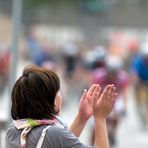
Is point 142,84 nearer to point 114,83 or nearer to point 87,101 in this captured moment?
point 114,83

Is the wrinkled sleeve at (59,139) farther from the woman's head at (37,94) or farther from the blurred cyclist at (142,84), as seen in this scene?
the blurred cyclist at (142,84)

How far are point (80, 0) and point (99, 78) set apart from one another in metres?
55.9

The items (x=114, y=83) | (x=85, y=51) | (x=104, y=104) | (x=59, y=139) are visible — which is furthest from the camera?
(x=85, y=51)

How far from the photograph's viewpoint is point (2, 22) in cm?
4834

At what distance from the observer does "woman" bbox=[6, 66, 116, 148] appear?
457 centimetres

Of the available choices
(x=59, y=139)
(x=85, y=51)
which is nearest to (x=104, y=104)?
(x=59, y=139)

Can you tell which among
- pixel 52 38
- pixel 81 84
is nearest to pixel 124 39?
pixel 52 38

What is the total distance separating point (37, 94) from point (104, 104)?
377 mm

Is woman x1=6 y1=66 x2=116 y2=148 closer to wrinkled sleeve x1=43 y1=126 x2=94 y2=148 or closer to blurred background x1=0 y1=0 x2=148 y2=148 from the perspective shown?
wrinkled sleeve x1=43 y1=126 x2=94 y2=148

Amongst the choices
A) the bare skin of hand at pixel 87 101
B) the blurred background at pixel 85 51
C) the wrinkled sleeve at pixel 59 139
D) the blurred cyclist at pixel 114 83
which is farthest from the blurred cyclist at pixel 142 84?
the wrinkled sleeve at pixel 59 139

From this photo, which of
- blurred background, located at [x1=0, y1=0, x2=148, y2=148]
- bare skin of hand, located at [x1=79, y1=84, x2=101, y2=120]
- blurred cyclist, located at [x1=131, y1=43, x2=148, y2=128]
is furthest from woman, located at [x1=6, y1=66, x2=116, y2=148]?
blurred cyclist, located at [x1=131, y1=43, x2=148, y2=128]

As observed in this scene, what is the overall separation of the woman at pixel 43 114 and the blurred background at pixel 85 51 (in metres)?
2.68

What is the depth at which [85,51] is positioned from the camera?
1489 inches

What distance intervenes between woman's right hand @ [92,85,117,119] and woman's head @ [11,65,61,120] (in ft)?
0.70
